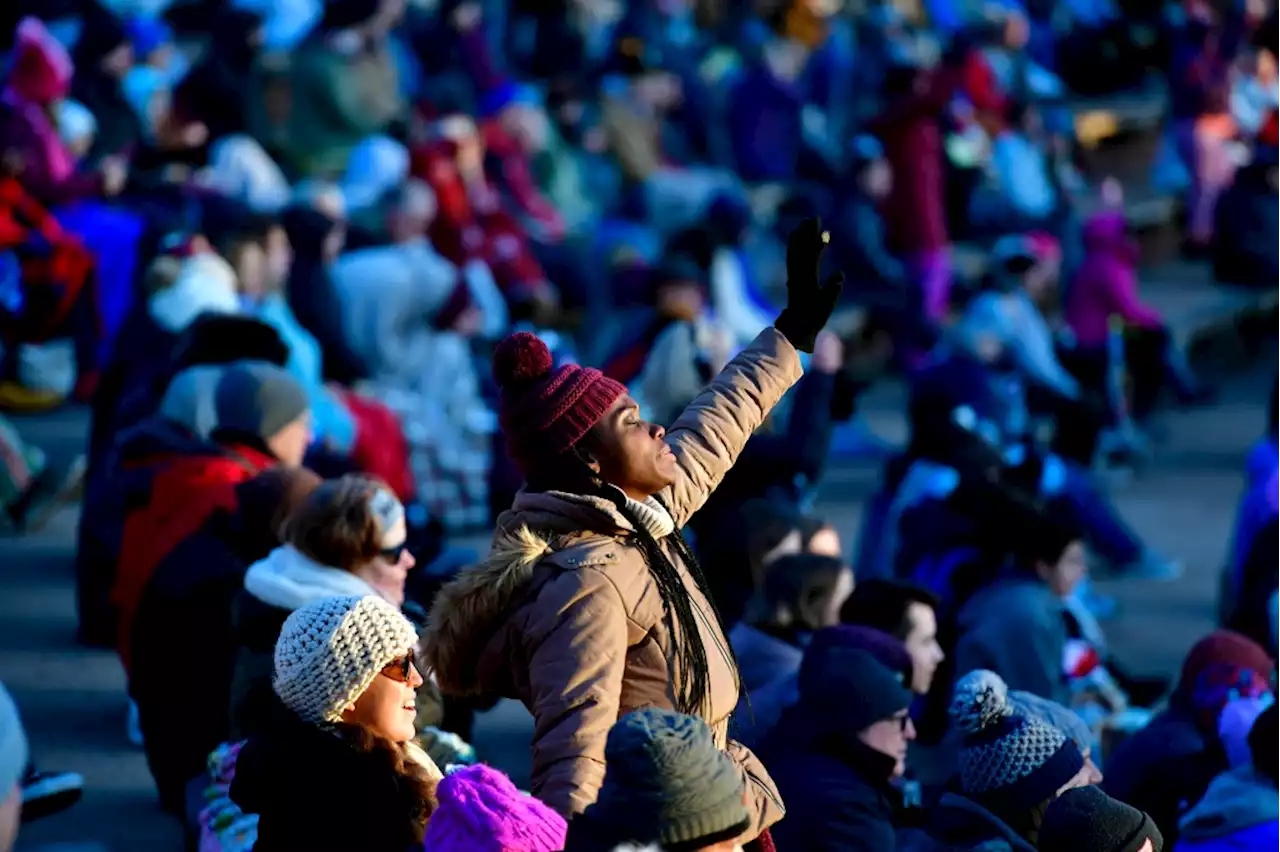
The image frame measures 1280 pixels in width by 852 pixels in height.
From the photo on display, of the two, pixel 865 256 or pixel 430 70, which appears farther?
pixel 430 70

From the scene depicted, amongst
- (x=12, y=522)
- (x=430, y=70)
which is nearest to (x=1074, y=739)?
(x=12, y=522)

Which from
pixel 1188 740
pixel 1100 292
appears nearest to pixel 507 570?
pixel 1188 740

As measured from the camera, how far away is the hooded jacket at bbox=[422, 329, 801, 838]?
427 centimetres

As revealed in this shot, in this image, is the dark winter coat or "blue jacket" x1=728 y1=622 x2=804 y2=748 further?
the dark winter coat

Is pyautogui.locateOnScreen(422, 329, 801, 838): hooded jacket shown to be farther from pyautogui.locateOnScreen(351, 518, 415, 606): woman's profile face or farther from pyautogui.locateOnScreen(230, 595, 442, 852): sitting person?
pyautogui.locateOnScreen(351, 518, 415, 606): woman's profile face

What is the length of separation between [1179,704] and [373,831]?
134 inches

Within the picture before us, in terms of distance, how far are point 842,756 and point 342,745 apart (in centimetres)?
184

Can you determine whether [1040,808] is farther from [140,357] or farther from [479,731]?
[140,357]

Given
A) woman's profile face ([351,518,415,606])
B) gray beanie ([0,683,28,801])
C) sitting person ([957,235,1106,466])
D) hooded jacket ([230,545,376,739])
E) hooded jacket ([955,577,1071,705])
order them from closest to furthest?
1. gray beanie ([0,683,28,801])
2. hooded jacket ([230,545,376,739])
3. woman's profile face ([351,518,415,606])
4. hooded jacket ([955,577,1071,705])
5. sitting person ([957,235,1106,466])

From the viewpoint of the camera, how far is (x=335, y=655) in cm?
455

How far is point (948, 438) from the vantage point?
9.84 m

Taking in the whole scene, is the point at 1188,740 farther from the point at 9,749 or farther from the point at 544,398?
the point at 9,749

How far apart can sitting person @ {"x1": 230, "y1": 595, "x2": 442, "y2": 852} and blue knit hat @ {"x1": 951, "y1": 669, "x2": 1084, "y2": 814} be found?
1.59m

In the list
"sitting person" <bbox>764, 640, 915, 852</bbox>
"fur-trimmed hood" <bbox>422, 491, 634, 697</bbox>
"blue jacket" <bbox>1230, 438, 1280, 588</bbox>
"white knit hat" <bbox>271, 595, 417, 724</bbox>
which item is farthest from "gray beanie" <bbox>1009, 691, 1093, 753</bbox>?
"blue jacket" <bbox>1230, 438, 1280, 588</bbox>
